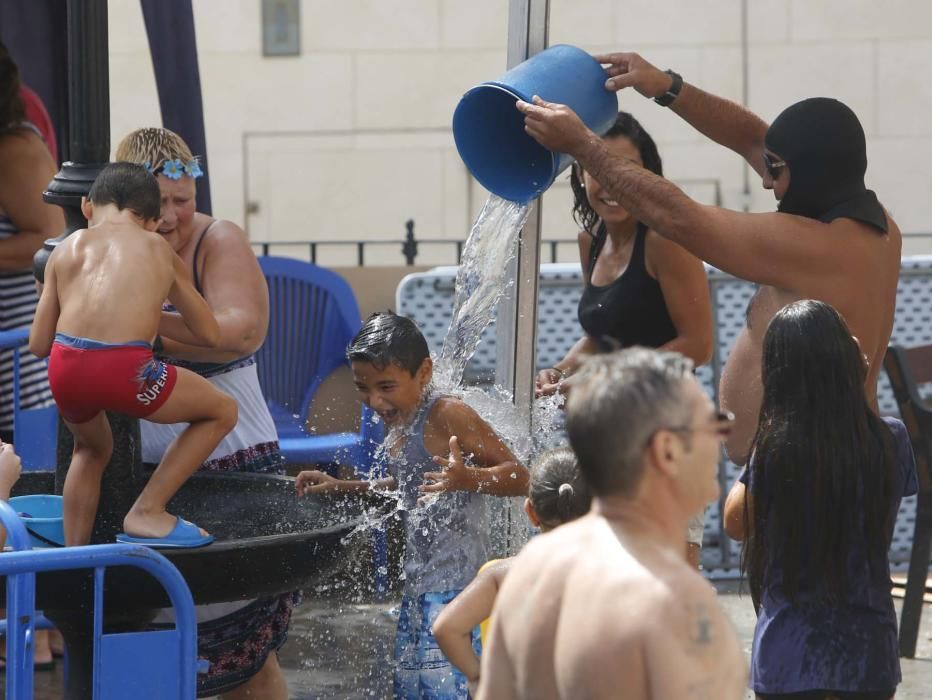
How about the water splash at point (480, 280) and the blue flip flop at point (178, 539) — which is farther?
the water splash at point (480, 280)

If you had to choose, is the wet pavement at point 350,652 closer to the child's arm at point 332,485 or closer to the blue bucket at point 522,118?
the child's arm at point 332,485

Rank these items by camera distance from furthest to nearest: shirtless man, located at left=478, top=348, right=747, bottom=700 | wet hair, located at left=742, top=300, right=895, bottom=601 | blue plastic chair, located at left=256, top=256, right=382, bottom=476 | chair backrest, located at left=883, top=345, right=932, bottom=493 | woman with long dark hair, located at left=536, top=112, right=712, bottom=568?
1. blue plastic chair, located at left=256, top=256, right=382, bottom=476
2. chair backrest, located at left=883, top=345, right=932, bottom=493
3. woman with long dark hair, located at left=536, top=112, right=712, bottom=568
4. wet hair, located at left=742, top=300, right=895, bottom=601
5. shirtless man, located at left=478, top=348, right=747, bottom=700

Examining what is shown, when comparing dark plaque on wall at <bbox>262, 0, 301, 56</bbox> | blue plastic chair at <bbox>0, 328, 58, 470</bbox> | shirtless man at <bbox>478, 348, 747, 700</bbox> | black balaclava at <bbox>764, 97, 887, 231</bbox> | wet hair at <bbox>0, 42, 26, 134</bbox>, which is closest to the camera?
shirtless man at <bbox>478, 348, 747, 700</bbox>

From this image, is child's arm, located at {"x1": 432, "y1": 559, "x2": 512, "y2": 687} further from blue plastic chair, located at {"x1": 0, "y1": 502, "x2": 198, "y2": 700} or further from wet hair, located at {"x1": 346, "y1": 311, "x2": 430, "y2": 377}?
wet hair, located at {"x1": 346, "y1": 311, "x2": 430, "y2": 377}

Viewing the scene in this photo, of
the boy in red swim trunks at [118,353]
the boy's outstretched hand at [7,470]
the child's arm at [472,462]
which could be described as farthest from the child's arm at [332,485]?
the boy's outstretched hand at [7,470]

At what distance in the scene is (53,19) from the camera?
18.6ft

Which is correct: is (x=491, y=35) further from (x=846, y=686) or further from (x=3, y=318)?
(x=846, y=686)

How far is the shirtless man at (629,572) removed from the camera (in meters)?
1.66

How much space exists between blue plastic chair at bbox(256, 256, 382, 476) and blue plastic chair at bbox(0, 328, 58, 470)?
1.52m

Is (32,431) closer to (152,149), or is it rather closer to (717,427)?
(152,149)

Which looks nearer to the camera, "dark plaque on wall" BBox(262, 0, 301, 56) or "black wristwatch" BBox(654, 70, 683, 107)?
"black wristwatch" BBox(654, 70, 683, 107)

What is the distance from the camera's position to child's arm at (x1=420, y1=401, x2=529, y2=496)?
3.08 metres

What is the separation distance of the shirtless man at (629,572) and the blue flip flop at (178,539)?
49.4 inches

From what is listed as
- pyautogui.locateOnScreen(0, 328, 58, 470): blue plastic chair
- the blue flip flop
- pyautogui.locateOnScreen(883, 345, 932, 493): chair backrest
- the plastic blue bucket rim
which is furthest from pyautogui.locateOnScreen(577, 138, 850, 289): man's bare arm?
pyautogui.locateOnScreen(0, 328, 58, 470): blue plastic chair
